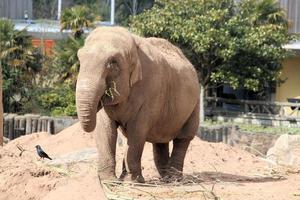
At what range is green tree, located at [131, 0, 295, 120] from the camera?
22719 millimetres

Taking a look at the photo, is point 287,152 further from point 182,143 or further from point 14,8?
point 14,8

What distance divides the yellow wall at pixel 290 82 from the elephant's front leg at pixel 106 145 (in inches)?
763

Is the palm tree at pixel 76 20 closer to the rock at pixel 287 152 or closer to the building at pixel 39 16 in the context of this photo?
the building at pixel 39 16

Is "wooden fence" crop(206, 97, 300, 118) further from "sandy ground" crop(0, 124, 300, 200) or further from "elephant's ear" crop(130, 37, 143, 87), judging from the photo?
"elephant's ear" crop(130, 37, 143, 87)

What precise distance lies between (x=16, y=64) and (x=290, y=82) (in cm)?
1028

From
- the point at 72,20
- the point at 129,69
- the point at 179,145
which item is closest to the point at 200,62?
the point at 72,20

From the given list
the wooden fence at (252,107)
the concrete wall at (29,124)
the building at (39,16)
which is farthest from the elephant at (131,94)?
the building at (39,16)

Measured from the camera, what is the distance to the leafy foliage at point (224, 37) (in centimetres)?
2272

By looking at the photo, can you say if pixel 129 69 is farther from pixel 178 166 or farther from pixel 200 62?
pixel 200 62

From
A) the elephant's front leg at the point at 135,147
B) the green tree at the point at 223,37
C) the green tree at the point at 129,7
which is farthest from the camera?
the green tree at the point at 129,7

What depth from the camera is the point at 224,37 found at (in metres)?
22.6

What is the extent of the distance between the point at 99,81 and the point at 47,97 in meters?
17.3

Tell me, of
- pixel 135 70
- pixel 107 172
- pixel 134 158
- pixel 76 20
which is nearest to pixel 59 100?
pixel 76 20

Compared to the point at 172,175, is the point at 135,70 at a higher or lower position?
higher
